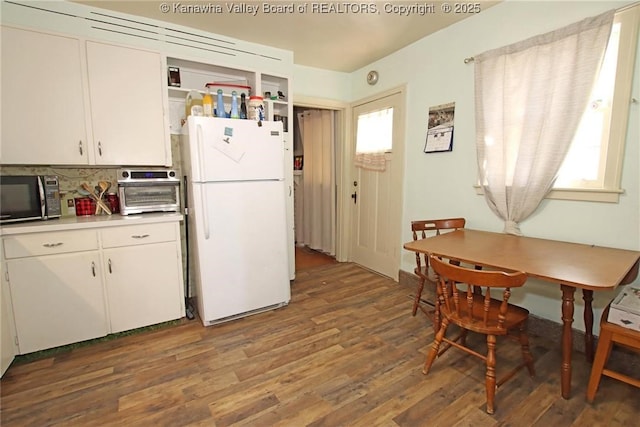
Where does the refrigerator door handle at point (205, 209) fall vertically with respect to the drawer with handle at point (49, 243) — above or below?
above

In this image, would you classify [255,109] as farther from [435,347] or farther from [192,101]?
[435,347]

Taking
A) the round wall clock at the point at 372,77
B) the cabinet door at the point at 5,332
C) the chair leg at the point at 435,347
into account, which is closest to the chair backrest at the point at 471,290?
the chair leg at the point at 435,347

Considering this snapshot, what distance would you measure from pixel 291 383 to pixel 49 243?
6.04 feet

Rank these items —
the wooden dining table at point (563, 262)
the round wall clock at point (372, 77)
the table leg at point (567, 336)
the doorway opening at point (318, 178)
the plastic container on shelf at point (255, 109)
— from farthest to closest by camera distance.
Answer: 1. the doorway opening at point (318, 178)
2. the round wall clock at point (372, 77)
3. the plastic container on shelf at point (255, 109)
4. the table leg at point (567, 336)
5. the wooden dining table at point (563, 262)

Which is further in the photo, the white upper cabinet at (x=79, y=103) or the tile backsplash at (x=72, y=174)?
the tile backsplash at (x=72, y=174)

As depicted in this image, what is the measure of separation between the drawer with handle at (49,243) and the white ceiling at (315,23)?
1732 mm

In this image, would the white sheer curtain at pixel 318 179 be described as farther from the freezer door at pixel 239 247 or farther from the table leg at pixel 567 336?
the table leg at pixel 567 336

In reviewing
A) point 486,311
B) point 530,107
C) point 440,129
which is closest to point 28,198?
point 486,311

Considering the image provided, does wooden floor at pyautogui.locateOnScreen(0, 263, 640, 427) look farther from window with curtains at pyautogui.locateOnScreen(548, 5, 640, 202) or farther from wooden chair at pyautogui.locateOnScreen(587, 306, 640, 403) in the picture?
window with curtains at pyautogui.locateOnScreen(548, 5, 640, 202)

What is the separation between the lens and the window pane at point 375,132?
337 centimetres

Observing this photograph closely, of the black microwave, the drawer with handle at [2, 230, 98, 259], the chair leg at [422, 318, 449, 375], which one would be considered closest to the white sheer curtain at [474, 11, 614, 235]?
the chair leg at [422, 318, 449, 375]

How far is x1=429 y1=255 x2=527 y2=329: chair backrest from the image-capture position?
144 centimetres

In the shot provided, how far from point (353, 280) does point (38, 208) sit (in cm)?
283

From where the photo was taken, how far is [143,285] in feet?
7.72
